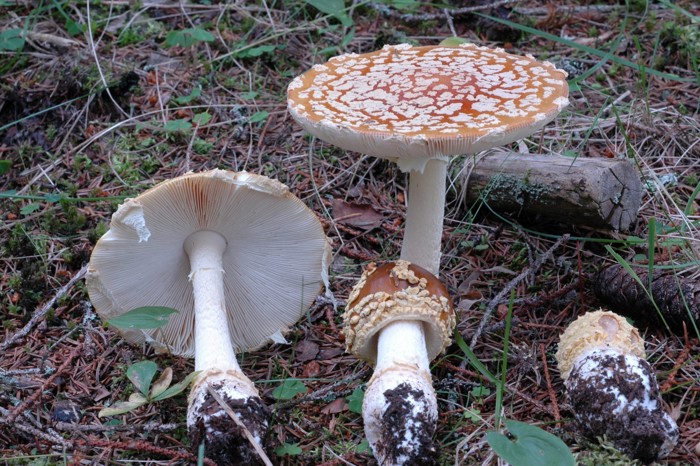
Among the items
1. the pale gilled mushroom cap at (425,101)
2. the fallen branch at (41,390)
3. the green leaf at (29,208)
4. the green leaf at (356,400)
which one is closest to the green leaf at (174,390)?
the fallen branch at (41,390)

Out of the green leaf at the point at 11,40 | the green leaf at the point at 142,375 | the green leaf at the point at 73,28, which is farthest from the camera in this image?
the green leaf at the point at 73,28

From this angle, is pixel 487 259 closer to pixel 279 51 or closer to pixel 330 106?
pixel 330 106

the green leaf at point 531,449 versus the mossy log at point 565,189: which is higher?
the green leaf at point 531,449

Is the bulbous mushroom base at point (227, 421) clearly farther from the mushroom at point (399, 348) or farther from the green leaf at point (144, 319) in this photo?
the mushroom at point (399, 348)

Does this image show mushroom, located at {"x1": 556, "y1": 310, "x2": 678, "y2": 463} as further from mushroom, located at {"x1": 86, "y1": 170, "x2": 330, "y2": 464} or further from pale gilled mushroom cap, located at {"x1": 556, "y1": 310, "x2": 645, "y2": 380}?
mushroom, located at {"x1": 86, "y1": 170, "x2": 330, "y2": 464}

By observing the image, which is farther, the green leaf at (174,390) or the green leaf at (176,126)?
the green leaf at (176,126)

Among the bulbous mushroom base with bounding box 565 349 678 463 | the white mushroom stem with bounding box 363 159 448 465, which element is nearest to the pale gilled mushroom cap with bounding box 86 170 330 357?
the white mushroom stem with bounding box 363 159 448 465

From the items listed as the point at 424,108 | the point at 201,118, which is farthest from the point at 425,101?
the point at 201,118
